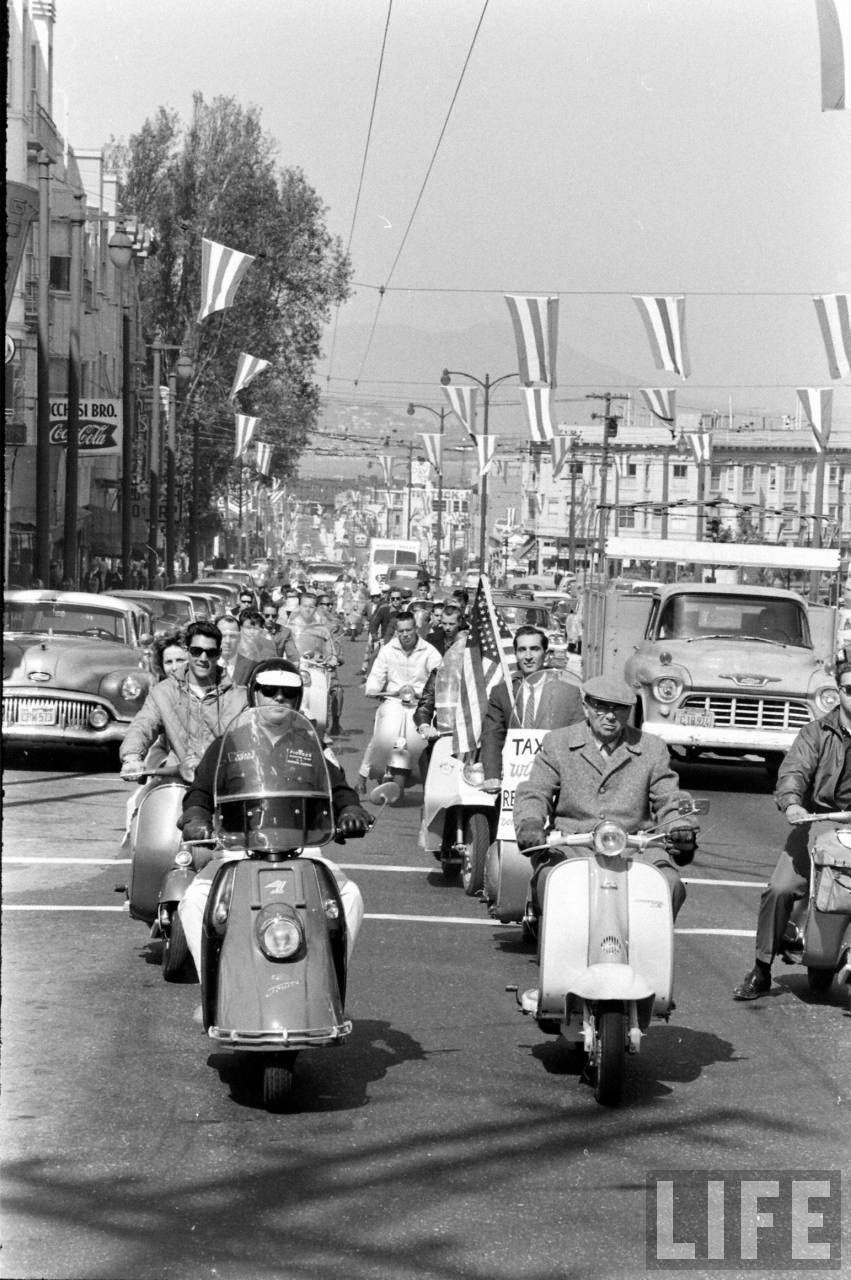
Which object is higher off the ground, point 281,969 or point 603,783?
point 603,783

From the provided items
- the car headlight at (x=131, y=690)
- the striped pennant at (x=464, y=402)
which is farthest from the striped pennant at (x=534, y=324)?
the car headlight at (x=131, y=690)

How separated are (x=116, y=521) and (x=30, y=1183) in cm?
5786

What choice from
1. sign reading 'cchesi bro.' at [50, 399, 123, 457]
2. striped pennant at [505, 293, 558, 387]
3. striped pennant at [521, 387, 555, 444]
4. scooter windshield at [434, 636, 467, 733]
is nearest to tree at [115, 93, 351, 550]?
sign reading 'cchesi bro.' at [50, 399, 123, 457]

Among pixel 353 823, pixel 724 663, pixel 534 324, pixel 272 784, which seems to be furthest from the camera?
pixel 534 324

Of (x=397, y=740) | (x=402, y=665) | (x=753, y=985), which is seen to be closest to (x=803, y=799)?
(x=753, y=985)

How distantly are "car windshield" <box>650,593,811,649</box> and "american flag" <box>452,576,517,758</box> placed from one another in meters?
8.46

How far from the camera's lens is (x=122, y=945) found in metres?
10.2

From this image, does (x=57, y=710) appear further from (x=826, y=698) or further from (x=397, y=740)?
(x=826, y=698)

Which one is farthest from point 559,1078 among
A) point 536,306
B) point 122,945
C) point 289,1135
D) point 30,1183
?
point 536,306

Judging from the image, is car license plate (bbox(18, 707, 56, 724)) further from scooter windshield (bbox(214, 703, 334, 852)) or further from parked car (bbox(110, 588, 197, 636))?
scooter windshield (bbox(214, 703, 334, 852))

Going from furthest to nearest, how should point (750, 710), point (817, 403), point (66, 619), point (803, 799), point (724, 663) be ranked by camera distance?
point (817, 403)
point (66, 619)
point (724, 663)
point (750, 710)
point (803, 799)

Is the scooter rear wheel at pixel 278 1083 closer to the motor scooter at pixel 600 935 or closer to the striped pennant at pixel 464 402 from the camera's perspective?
the motor scooter at pixel 600 935

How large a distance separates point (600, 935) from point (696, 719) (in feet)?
40.6

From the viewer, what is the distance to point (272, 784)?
24.0ft
